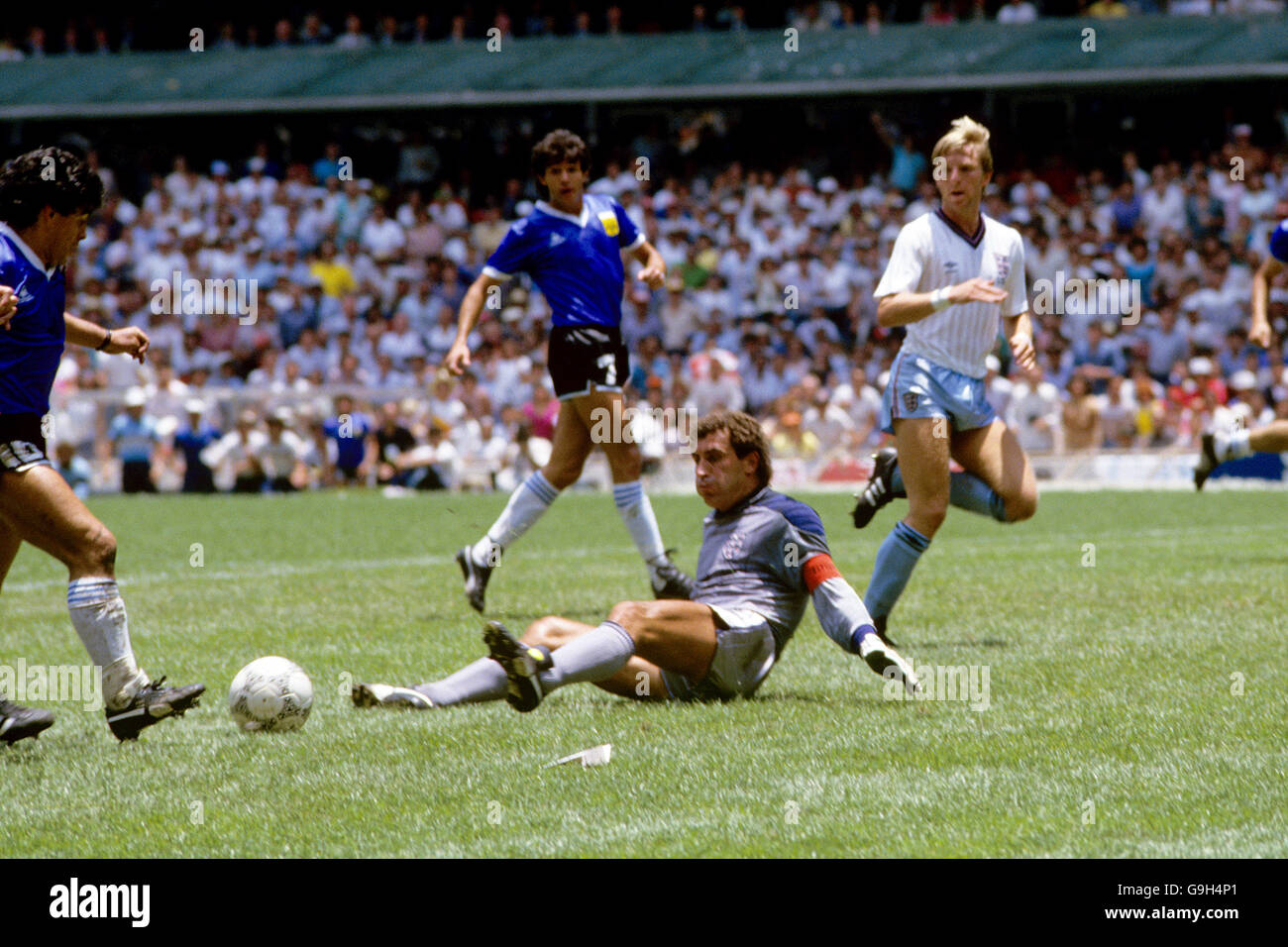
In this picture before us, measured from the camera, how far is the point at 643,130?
1179 inches

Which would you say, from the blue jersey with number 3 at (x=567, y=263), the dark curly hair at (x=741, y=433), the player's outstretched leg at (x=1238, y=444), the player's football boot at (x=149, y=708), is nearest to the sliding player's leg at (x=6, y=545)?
the player's football boot at (x=149, y=708)

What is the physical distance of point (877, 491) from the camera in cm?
820

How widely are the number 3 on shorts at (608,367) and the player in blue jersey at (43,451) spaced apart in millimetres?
3500

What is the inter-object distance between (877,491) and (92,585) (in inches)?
152

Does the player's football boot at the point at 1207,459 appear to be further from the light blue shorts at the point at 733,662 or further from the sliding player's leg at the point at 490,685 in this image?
the sliding player's leg at the point at 490,685

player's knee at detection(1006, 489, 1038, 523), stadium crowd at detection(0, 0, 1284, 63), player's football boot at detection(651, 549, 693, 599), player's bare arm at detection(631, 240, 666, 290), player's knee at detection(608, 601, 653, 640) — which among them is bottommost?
player's football boot at detection(651, 549, 693, 599)

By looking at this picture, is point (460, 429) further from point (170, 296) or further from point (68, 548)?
point (68, 548)

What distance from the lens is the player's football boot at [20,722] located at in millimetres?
5781

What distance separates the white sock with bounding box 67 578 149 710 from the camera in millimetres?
5656

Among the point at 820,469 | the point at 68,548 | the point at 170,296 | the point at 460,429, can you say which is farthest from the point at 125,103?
the point at 68,548

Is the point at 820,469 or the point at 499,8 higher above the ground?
the point at 499,8

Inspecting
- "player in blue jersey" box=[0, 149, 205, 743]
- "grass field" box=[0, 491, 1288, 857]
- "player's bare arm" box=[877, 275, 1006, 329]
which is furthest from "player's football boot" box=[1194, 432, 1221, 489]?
"player in blue jersey" box=[0, 149, 205, 743]

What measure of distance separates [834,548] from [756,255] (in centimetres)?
1338

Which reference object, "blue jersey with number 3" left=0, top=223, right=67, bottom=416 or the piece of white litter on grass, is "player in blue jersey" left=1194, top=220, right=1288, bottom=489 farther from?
"blue jersey with number 3" left=0, top=223, right=67, bottom=416
